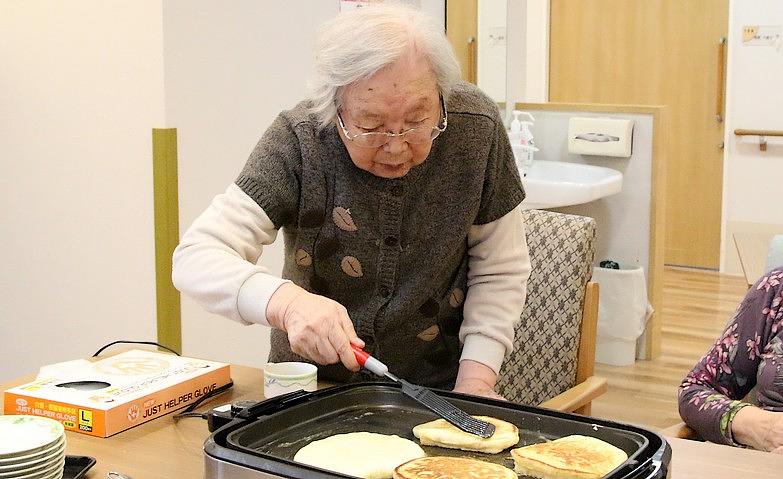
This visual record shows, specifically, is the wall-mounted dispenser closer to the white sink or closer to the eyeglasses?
the white sink

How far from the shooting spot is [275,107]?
319cm

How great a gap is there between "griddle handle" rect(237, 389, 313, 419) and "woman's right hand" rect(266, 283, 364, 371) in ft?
0.31

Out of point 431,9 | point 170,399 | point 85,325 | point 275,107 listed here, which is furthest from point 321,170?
point 431,9

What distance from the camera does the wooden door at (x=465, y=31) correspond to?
13.5ft

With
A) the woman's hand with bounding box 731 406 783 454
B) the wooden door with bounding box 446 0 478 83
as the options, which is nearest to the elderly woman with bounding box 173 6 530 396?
the woman's hand with bounding box 731 406 783 454

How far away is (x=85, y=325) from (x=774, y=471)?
2403mm

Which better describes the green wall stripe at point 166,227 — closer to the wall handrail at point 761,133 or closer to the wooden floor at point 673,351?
the wooden floor at point 673,351

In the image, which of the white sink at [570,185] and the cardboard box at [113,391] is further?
the white sink at [570,185]

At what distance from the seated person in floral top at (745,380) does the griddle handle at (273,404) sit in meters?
0.90

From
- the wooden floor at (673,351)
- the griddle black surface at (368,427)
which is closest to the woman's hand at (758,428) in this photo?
the griddle black surface at (368,427)

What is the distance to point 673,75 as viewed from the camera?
639 cm

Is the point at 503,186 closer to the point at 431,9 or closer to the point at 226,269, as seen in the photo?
the point at 226,269

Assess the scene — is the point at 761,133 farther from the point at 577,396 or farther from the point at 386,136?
the point at 386,136

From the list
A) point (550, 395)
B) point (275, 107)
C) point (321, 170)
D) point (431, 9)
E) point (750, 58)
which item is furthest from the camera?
point (750, 58)
